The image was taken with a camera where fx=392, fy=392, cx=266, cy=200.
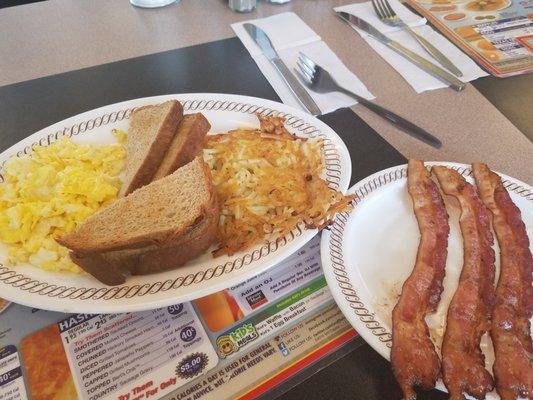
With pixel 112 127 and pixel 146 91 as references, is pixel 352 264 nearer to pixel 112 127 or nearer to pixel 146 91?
pixel 112 127

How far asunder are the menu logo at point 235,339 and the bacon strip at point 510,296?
2.00ft

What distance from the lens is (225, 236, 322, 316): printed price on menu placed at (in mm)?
1181

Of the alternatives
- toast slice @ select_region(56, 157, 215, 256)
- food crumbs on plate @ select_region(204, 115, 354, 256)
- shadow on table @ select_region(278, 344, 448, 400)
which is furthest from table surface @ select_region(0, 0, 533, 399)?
toast slice @ select_region(56, 157, 215, 256)

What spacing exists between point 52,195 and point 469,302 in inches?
51.4

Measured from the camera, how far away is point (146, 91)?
2.01 meters

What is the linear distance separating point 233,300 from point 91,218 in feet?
1.61

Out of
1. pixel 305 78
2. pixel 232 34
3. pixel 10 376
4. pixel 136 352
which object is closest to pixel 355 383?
pixel 136 352

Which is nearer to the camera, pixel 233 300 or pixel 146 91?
pixel 233 300

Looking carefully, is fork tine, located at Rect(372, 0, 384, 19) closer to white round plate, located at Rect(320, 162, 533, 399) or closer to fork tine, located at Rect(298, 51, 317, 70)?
fork tine, located at Rect(298, 51, 317, 70)

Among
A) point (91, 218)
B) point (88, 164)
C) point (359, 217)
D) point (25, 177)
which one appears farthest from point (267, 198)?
point (25, 177)

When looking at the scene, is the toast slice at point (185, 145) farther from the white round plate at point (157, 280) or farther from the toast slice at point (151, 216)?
the white round plate at point (157, 280)

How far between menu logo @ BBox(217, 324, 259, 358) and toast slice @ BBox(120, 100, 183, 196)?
62 cm

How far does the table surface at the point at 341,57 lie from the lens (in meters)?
1.04

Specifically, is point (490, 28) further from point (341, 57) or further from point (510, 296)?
point (510, 296)
